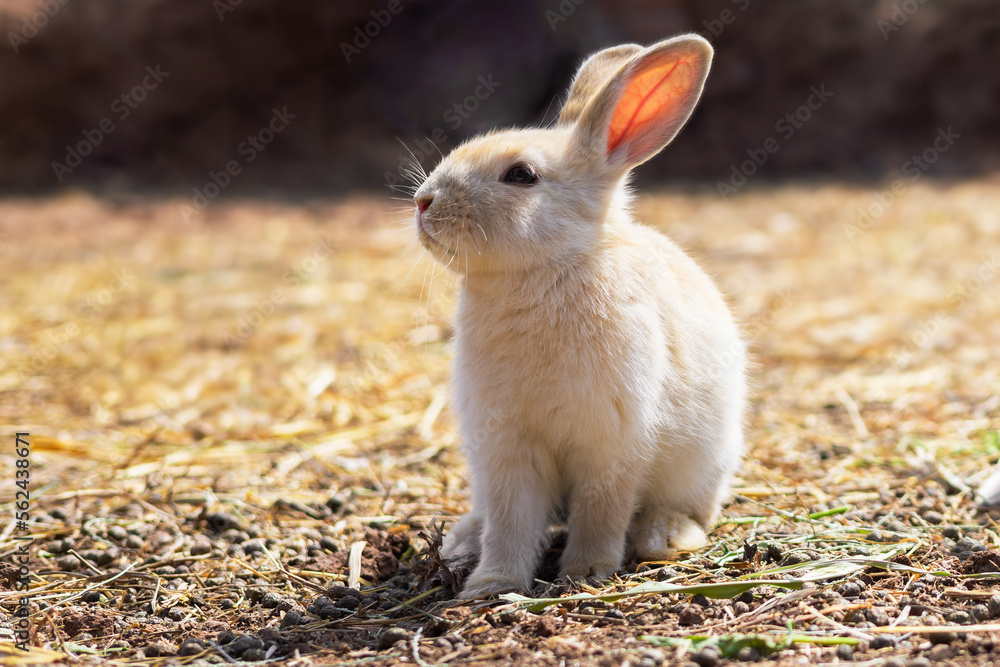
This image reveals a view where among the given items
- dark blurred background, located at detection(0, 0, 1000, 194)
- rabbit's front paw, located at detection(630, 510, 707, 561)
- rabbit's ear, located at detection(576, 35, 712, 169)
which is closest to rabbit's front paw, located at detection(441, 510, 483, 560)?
rabbit's front paw, located at detection(630, 510, 707, 561)

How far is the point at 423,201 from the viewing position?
9.89ft

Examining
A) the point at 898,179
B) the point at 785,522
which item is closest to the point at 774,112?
the point at 898,179

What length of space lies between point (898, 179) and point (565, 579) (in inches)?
354

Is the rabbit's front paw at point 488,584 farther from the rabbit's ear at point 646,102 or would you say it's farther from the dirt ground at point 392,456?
the rabbit's ear at point 646,102

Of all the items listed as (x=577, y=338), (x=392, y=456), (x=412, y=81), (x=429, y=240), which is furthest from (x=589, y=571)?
(x=412, y=81)

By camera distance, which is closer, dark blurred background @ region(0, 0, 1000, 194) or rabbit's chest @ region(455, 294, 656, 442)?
rabbit's chest @ region(455, 294, 656, 442)

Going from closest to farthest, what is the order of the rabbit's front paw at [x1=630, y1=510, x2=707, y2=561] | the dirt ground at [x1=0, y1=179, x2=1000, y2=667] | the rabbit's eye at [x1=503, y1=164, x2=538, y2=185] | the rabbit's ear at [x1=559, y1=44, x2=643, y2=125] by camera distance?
the dirt ground at [x1=0, y1=179, x2=1000, y2=667] < the rabbit's eye at [x1=503, y1=164, x2=538, y2=185] < the rabbit's front paw at [x1=630, y1=510, x2=707, y2=561] < the rabbit's ear at [x1=559, y1=44, x2=643, y2=125]

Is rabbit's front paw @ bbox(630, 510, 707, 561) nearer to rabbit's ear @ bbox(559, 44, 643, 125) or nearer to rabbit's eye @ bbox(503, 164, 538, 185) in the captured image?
rabbit's eye @ bbox(503, 164, 538, 185)

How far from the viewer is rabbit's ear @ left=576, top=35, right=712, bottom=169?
309 cm

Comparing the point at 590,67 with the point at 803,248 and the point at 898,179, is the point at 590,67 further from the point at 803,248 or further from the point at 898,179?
the point at 898,179

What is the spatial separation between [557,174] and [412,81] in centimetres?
925

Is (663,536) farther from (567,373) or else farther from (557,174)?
(557,174)

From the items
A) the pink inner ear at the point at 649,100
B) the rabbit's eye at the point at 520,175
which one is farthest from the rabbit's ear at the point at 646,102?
the rabbit's eye at the point at 520,175

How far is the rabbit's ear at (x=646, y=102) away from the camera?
3088mm
